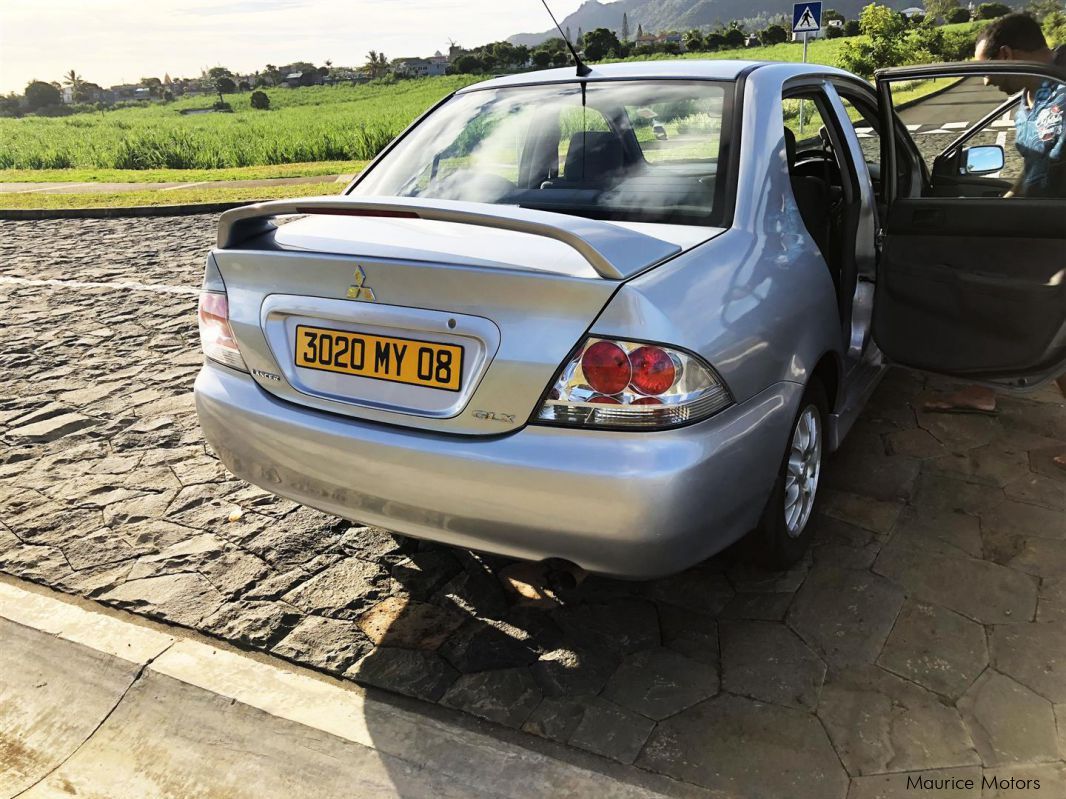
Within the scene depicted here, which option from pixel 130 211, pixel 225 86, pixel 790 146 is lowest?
pixel 130 211

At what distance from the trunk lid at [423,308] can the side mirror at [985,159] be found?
2.17 metres

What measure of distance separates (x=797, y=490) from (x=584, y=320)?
1242 millimetres

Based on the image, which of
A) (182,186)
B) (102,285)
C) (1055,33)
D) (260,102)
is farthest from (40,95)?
(1055,33)

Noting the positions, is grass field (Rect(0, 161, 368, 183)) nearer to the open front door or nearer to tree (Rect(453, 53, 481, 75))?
the open front door

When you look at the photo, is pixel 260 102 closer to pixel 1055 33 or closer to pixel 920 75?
pixel 1055 33

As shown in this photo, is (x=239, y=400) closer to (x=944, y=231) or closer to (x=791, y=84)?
(x=791, y=84)

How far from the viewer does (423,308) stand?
211cm

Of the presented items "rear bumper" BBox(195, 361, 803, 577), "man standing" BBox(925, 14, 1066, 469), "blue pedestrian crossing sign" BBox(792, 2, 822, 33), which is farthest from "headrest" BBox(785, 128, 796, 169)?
"blue pedestrian crossing sign" BBox(792, 2, 822, 33)

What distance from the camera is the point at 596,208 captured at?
8.85 ft

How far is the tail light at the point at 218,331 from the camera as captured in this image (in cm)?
253

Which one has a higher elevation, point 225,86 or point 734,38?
point 225,86

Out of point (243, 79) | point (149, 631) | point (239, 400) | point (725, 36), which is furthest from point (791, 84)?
point (243, 79)

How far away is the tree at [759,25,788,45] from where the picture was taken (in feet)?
274

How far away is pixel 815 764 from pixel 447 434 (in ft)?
3.96
